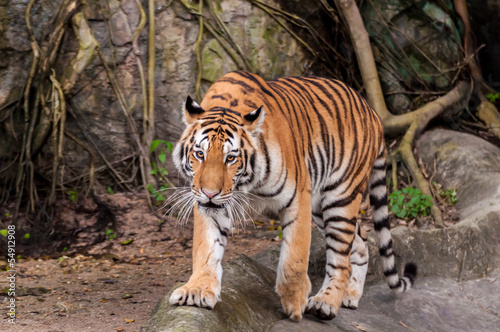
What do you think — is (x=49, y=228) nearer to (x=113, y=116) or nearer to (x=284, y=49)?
(x=113, y=116)

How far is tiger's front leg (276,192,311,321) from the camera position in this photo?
3383mm

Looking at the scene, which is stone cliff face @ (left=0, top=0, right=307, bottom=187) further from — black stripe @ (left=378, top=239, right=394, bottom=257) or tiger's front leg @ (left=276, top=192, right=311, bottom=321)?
tiger's front leg @ (left=276, top=192, right=311, bottom=321)

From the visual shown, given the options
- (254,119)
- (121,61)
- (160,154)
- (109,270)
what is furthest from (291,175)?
(121,61)

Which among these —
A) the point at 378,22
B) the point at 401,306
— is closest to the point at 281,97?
the point at 401,306

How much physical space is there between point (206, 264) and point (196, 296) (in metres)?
0.26

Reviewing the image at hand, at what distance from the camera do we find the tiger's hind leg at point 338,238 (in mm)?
3835

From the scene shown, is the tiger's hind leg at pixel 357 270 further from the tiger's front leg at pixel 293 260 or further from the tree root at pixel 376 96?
the tree root at pixel 376 96

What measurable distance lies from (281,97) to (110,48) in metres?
3.74

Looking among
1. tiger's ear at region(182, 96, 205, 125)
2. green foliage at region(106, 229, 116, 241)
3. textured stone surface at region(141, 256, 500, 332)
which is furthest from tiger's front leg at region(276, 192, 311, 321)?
green foliage at region(106, 229, 116, 241)

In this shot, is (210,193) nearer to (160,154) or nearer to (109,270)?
(109,270)

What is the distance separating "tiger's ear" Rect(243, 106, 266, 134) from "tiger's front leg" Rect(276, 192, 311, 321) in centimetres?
52

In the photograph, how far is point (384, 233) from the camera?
14.1 feet

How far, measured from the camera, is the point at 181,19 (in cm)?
718

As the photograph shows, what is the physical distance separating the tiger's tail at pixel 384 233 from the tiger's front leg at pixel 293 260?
1.06 m
